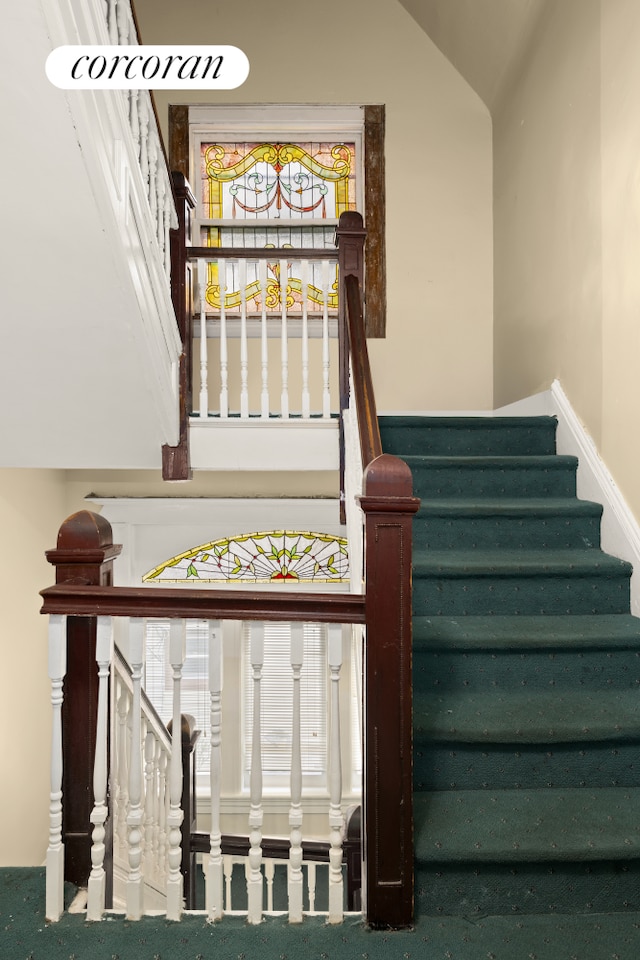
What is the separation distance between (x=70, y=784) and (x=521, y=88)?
413 cm

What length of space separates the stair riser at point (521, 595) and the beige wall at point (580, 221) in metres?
0.34

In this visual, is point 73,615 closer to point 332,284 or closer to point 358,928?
point 358,928

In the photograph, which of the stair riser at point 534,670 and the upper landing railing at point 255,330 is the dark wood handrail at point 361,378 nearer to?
the upper landing railing at point 255,330

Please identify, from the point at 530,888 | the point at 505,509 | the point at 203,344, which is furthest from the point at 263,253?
the point at 530,888


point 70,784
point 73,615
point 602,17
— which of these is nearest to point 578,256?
point 602,17

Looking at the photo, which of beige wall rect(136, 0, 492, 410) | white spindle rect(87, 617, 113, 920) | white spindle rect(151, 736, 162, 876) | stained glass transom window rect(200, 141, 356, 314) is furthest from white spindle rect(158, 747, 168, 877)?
stained glass transom window rect(200, 141, 356, 314)

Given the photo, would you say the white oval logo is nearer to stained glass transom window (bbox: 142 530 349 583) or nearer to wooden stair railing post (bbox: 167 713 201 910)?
wooden stair railing post (bbox: 167 713 201 910)

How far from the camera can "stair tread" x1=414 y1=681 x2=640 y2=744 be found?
1.92 meters

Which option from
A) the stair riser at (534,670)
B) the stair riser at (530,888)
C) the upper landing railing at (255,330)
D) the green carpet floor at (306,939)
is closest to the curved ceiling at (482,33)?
the upper landing railing at (255,330)

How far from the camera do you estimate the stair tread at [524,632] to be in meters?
2.19

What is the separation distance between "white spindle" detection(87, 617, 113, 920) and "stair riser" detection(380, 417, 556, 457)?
1.93m

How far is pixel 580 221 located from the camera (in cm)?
298

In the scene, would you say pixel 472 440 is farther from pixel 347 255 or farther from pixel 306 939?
pixel 306 939

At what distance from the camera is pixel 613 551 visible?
103 inches
